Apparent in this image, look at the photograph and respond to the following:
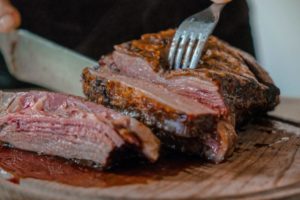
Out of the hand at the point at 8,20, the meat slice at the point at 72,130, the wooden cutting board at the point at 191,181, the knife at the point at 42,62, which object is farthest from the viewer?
the knife at the point at 42,62

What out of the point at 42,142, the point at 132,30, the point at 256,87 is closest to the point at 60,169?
the point at 42,142

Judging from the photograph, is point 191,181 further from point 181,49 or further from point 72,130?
point 181,49

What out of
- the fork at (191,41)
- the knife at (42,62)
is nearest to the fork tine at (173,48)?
the fork at (191,41)

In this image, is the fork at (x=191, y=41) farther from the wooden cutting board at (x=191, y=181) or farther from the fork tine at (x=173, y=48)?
the wooden cutting board at (x=191, y=181)

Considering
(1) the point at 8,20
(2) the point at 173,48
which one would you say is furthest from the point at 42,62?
(2) the point at 173,48

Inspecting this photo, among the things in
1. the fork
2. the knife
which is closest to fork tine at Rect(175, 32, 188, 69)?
the fork
